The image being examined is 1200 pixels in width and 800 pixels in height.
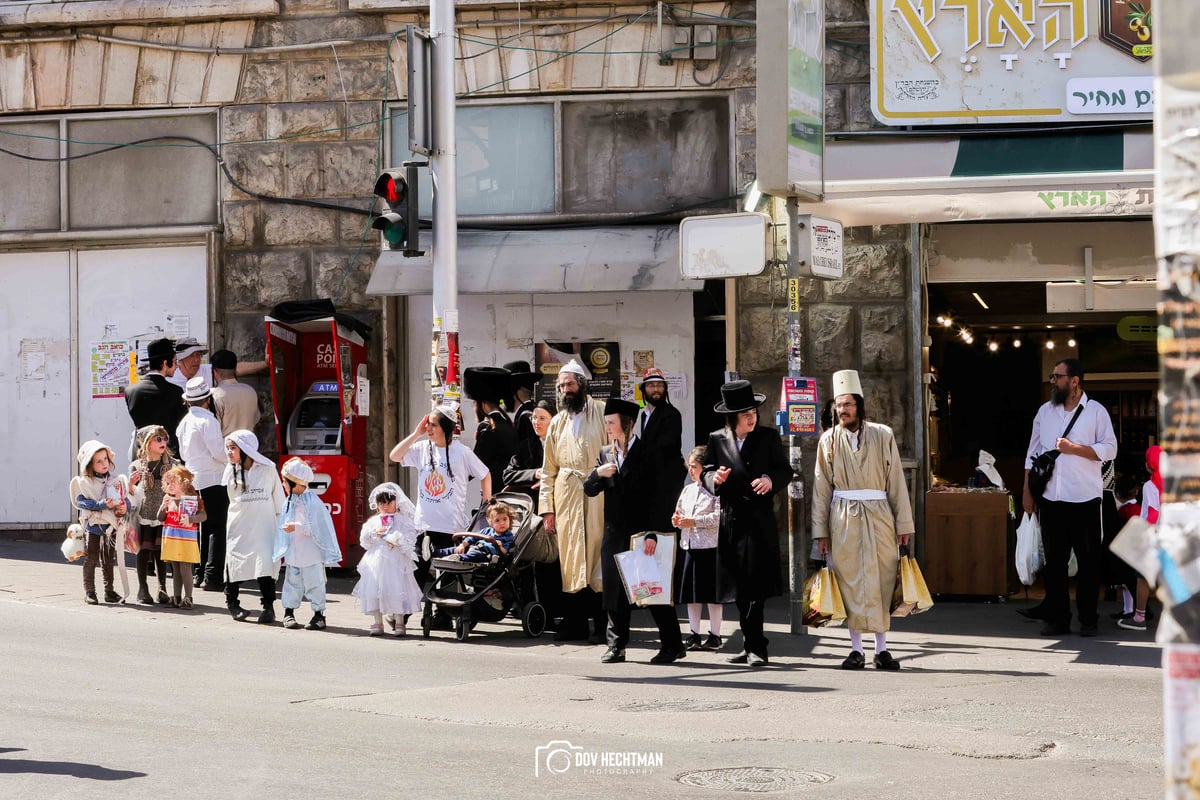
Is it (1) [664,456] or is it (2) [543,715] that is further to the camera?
(1) [664,456]

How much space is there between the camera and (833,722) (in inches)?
305

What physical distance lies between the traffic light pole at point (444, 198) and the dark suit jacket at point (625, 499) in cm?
235

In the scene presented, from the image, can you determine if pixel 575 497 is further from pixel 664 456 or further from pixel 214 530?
pixel 214 530

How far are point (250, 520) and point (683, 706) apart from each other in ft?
15.3

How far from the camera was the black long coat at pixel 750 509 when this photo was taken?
9.90 meters

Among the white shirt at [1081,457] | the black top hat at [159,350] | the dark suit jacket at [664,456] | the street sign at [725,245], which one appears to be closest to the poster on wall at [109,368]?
the black top hat at [159,350]

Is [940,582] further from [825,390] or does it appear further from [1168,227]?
[1168,227]

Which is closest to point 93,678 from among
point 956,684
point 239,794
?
point 239,794

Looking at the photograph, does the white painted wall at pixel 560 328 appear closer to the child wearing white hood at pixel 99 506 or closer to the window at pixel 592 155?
the window at pixel 592 155

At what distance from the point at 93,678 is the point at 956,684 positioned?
198 inches

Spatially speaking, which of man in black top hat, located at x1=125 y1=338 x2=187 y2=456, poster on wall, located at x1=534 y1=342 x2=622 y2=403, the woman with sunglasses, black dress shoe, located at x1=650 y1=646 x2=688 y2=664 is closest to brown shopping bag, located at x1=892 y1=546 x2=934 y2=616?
black dress shoe, located at x1=650 y1=646 x2=688 y2=664

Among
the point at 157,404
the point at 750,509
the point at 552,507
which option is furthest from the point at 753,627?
the point at 157,404

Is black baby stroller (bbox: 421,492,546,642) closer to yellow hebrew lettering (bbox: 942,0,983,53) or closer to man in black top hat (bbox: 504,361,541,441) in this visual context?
man in black top hat (bbox: 504,361,541,441)

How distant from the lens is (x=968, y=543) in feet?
42.7
